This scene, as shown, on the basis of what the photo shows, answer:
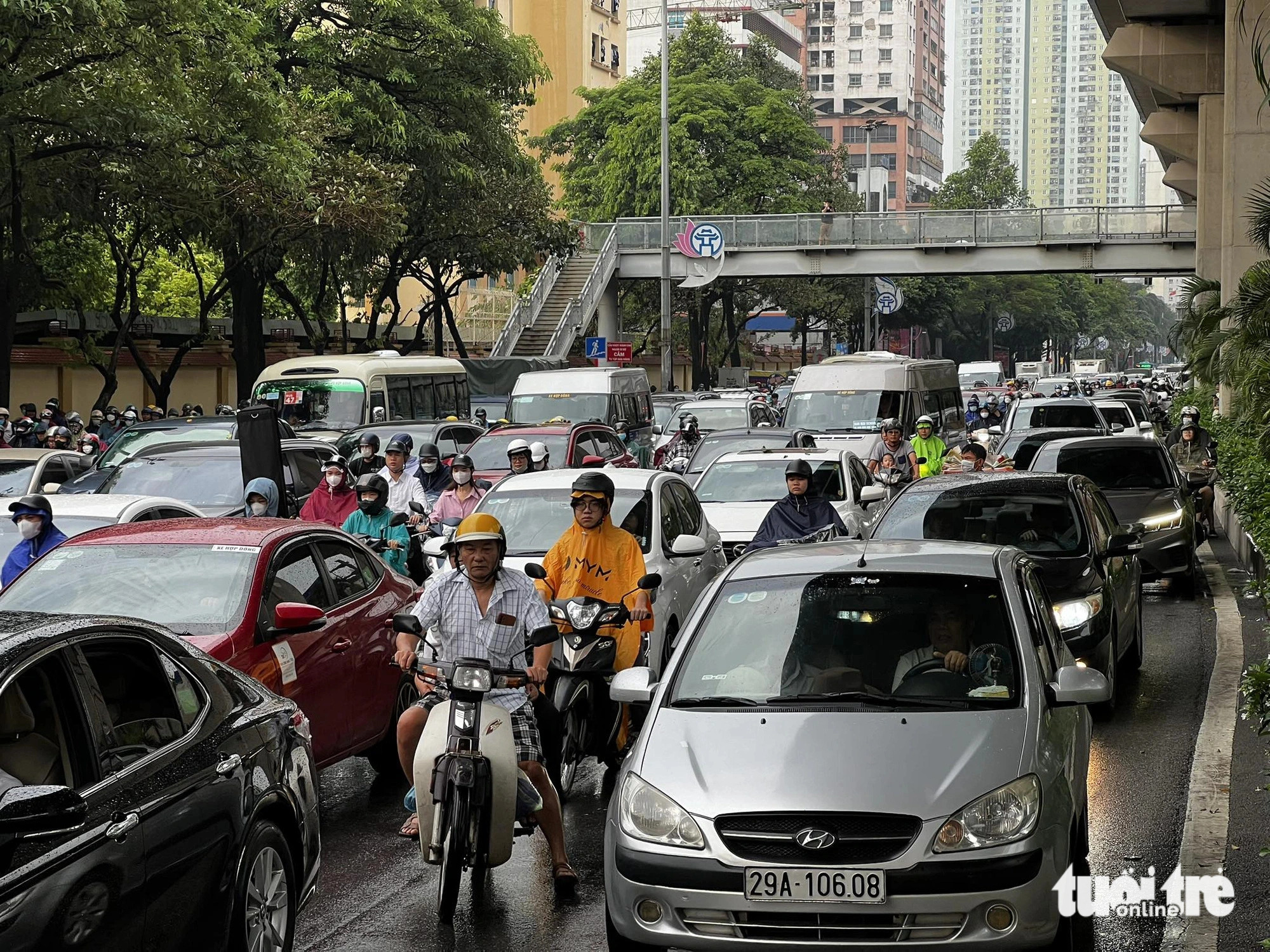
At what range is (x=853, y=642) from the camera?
678 centimetres

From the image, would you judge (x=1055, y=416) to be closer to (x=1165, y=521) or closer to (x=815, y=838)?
(x=1165, y=521)

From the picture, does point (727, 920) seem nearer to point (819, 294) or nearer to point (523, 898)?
point (523, 898)

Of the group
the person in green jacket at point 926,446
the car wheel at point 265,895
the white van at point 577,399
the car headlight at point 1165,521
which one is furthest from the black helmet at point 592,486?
the white van at point 577,399

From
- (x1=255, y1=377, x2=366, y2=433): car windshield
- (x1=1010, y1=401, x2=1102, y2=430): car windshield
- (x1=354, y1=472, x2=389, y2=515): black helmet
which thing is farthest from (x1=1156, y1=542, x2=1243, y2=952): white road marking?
(x1=255, y1=377, x2=366, y2=433): car windshield

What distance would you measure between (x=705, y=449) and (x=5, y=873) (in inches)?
728

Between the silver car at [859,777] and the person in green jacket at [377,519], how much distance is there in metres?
6.65

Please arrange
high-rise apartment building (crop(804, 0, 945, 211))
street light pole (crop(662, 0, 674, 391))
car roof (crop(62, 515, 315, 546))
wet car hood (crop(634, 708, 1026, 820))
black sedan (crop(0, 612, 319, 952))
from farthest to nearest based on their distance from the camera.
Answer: high-rise apartment building (crop(804, 0, 945, 211)) → street light pole (crop(662, 0, 674, 391)) → car roof (crop(62, 515, 315, 546)) → wet car hood (crop(634, 708, 1026, 820)) → black sedan (crop(0, 612, 319, 952))

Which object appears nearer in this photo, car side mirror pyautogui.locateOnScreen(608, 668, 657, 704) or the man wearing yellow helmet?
car side mirror pyautogui.locateOnScreen(608, 668, 657, 704)

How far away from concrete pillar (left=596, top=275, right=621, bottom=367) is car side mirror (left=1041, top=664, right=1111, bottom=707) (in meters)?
50.6

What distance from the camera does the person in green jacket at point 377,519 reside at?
13141 millimetres

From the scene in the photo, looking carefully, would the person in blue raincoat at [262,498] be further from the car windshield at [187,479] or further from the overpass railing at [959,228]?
the overpass railing at [959,228]

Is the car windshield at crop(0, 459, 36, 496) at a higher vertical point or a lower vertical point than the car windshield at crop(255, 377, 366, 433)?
lower

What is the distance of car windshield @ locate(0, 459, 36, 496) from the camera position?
49.1 feet

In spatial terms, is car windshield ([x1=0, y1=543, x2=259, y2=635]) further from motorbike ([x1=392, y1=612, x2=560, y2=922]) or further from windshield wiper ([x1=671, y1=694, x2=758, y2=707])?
windshield wiper ([x1=671, y1=694, x2=758, y2=707])
